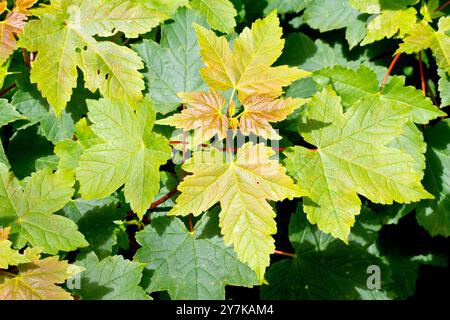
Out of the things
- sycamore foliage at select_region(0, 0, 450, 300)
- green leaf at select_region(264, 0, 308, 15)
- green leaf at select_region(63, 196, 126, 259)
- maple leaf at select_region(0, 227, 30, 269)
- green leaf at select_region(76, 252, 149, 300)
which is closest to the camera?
maple leaf at select_region(0, 227, 30, 269)

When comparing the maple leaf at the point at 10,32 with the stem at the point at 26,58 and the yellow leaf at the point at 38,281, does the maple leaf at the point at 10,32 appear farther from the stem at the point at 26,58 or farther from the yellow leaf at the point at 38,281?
the yellow leaf at the point at 38,281

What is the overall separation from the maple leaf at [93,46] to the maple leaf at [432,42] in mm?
935

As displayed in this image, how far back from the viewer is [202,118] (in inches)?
61.5

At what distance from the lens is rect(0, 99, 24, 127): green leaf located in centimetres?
185

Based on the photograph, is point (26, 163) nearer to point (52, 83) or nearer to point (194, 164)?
point (52, 83)

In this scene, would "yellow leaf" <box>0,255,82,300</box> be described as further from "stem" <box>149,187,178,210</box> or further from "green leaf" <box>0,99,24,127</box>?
"green leaf" <box>0,99,24,127</box>

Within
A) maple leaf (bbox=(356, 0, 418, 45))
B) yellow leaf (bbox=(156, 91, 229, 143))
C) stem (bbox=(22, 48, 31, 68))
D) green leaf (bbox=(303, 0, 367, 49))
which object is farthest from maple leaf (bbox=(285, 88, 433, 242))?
stem (bbox=(22, 48, 31, 68))

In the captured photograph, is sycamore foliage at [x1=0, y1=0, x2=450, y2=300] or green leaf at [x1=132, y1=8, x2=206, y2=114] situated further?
green leaf at [x1=132, y1=8, x2=206, y2=114]

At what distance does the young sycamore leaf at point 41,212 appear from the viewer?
1651mm

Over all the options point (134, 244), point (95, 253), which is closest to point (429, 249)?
point (134, 244)

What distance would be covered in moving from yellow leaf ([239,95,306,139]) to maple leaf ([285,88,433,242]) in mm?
215

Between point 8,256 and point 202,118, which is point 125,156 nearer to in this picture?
point 202,118

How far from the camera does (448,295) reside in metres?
2.68
